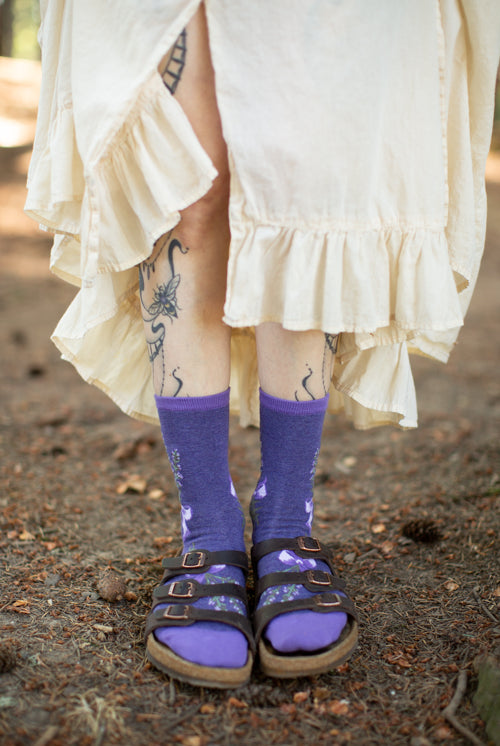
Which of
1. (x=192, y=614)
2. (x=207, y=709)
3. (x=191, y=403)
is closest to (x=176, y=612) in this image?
(x=192, y=614)

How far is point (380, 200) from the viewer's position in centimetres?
103

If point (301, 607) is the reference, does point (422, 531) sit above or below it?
below

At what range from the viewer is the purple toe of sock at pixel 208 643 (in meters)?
0.96

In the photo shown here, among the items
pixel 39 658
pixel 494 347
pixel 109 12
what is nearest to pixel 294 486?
pixel 39 658

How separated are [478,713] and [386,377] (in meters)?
0.66

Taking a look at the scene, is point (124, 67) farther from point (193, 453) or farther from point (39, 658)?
point (39, 658)

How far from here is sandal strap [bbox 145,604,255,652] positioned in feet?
3.32

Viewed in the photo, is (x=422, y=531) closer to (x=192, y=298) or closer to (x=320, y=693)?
(x=320, y=693)

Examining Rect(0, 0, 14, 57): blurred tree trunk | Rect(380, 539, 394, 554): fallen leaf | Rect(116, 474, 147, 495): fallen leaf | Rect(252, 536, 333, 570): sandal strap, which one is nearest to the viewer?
Rect(252, 536, 333, 570): sandal strap

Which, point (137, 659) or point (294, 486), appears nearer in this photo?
point (137, 659)

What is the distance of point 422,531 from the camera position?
1.46 m

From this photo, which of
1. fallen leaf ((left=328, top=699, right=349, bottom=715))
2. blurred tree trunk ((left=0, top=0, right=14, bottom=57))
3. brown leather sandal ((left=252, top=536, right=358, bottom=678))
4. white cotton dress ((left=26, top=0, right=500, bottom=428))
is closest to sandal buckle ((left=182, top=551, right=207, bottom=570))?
brown leather sandal ((left=252, top=536, right=358, bottom=678))

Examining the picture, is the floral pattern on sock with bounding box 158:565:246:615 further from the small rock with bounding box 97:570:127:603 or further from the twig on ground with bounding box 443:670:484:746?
the twig on ground with bounding box 443:670:484:746

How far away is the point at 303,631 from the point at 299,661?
0.15 ft
